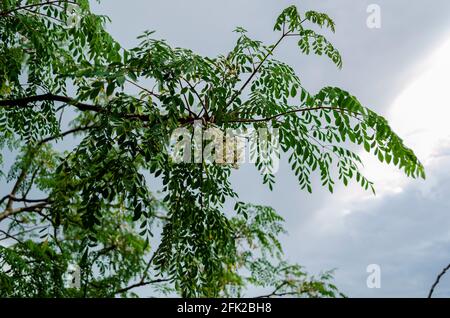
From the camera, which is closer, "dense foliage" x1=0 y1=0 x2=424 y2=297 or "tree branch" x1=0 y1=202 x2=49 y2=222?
"dense foliage" x1=0 y1=0 x2=424 y2=297

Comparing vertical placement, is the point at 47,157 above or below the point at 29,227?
above

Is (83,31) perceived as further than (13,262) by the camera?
No

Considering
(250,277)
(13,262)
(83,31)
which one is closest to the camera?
(83,31)

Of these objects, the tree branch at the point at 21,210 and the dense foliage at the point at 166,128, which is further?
the tree branch at the point at 21,210

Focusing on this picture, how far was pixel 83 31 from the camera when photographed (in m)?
4.57

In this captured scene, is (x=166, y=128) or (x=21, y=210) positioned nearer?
(x=166, y=128)

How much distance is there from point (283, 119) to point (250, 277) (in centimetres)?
387

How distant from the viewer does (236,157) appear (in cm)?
367

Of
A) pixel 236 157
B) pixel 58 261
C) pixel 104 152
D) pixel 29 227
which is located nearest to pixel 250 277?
pixel 58 261
